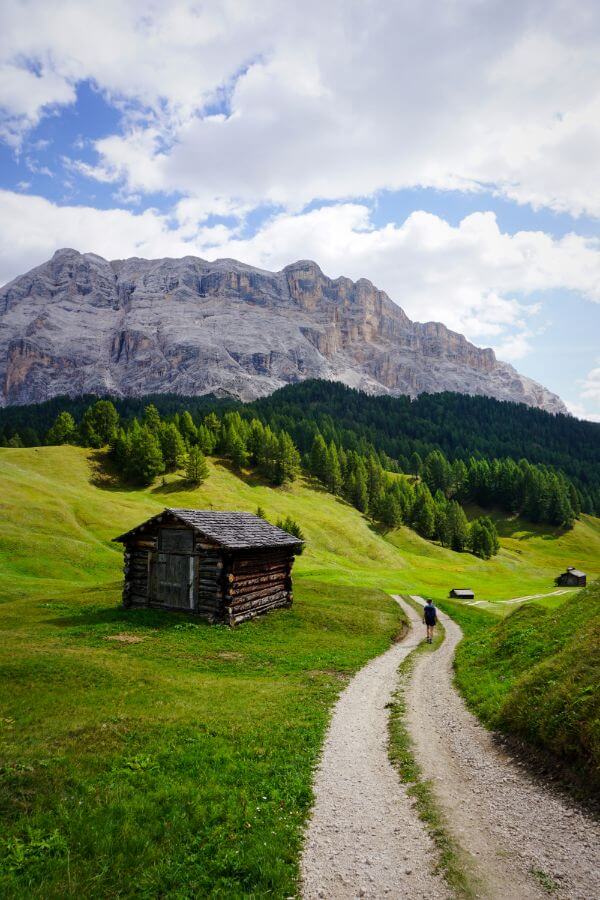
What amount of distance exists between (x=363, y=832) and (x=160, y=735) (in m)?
6.27

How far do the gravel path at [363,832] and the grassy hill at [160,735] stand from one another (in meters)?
0.43

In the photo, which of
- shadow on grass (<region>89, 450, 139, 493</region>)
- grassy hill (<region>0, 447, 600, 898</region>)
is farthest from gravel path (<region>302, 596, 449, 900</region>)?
shadow on grass (<region>89, 450, 139, 493</region>)

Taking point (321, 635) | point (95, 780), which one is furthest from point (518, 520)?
point (95, 780)

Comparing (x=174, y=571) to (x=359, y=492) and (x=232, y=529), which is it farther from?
(x=359, y=492)

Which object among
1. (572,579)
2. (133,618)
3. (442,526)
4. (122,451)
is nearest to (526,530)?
(442,526)

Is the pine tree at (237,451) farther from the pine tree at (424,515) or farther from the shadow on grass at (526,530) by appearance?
the shadow on grass at (526,530)

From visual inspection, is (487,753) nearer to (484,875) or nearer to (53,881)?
(484,875)

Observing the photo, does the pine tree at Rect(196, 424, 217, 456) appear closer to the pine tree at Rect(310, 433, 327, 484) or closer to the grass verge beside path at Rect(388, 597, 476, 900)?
the pine tree at Rect(310, 433, 327, 484)

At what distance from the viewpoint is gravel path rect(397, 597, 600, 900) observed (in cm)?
727

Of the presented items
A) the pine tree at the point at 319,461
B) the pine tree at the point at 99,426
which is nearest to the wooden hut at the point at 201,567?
the pine tree at the point at 99,426

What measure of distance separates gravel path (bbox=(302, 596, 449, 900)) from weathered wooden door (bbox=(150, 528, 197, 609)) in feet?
61.9

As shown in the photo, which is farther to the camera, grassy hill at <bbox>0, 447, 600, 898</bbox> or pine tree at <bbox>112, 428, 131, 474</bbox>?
pine tree at <bbox>112, 428, 131, 474</bbox>

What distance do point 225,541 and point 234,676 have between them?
11.3m

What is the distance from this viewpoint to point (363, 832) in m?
8.89
